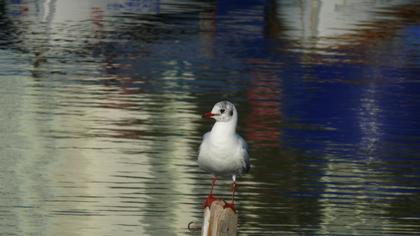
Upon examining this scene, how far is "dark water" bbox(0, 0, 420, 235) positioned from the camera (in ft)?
56.0

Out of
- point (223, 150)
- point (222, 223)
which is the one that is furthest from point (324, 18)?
point (222, 223)

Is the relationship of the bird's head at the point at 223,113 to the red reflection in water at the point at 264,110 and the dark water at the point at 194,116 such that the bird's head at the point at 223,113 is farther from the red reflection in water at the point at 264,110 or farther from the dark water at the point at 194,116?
the red reflection in water at the point at 264,110

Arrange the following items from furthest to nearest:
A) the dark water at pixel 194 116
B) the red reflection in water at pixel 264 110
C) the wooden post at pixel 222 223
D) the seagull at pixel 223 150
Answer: the red reflection in water at pixel 264 110 < the dark water at pixel 194 116 < the seagull at pixel 223 150 < the wooden post at pixel 222 223

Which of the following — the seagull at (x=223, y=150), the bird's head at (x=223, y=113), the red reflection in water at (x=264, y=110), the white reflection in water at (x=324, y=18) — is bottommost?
the white reflection in water at (x=324, y=18)

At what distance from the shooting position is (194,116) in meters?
23.7

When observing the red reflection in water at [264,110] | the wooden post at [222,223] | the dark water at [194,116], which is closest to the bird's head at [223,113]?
the wooden post at [222,223]

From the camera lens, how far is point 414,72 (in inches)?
1177

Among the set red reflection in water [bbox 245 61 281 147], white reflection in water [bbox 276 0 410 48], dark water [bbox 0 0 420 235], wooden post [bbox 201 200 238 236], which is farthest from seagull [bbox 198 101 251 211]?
white reflection in water [bbox 276 0 410 48]

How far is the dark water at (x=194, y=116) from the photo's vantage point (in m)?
17.1

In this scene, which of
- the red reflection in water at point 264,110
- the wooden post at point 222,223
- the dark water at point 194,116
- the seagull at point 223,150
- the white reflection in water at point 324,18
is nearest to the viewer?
the wooden post at point 222,223

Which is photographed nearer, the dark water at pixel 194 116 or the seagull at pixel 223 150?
the seagull at pixel 223 150

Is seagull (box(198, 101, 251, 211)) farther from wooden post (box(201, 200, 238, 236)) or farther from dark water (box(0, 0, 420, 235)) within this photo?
dark water (box(0, 0, 420, 235))

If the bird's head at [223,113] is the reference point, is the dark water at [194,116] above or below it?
below

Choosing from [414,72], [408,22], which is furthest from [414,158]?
[408,22]
